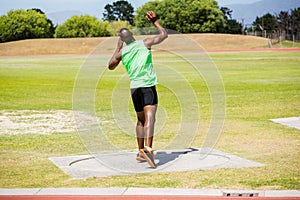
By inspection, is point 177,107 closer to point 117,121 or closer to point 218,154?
point 117,121

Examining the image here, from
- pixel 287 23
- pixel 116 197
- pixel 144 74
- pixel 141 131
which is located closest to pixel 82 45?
pixel 287 23

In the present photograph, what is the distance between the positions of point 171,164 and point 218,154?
1.10 metres

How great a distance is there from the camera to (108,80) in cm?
2778

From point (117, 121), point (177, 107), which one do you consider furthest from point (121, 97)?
point (117, 121)

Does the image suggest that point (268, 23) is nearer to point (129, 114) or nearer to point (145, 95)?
point (129, 114)

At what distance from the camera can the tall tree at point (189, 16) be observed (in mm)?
89250

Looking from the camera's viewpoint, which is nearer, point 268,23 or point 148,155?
point 148,155

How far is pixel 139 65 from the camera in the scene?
326 inches

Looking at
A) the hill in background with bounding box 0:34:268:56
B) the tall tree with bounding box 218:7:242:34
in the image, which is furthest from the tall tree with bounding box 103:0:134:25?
the hill in background with bounding box 0:34:268:56

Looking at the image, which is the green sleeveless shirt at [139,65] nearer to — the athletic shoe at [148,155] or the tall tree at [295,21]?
the athletic shoe at [148,155]

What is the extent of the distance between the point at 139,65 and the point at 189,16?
8579 cm

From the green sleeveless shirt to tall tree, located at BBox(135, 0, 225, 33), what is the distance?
75.5 meters

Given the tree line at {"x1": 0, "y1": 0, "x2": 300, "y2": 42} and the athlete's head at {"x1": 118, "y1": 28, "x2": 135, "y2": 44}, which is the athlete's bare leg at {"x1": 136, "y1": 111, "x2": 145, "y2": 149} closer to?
the athlete's head at {"x1": 118, "y1": 28, "x2": 135, "y2": 44}

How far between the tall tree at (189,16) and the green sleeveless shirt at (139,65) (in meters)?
75.5
